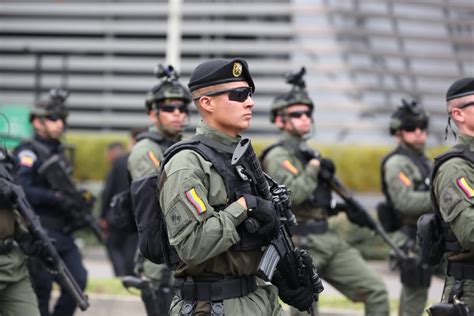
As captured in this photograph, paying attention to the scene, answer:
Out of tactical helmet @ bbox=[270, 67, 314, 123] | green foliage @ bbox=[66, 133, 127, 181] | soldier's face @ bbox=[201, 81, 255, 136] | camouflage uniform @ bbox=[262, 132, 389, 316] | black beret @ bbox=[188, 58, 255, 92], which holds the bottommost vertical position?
green foliage @ bbox=[66, 133, 127, 181]

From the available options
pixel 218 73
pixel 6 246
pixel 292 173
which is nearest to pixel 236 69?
pixel 218 73

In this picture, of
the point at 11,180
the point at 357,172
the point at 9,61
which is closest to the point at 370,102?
the point at 357,172

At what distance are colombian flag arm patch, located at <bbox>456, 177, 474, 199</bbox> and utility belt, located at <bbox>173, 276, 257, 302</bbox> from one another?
53.7 inches

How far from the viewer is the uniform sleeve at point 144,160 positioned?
6.71m

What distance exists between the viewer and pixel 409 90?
891 inches

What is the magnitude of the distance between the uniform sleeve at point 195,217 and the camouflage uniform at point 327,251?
9.23ft

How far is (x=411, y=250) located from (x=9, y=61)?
63.7ft

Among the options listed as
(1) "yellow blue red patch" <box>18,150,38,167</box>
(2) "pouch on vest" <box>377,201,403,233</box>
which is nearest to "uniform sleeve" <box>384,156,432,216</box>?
(2) "pouch on vest" <box>377,201,403,233</box>

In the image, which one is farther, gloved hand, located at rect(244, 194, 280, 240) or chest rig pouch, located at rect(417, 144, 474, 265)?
chest rig pouch, located at rect(417, 144, 474, 265)

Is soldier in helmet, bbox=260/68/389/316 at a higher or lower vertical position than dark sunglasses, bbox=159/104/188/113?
lower

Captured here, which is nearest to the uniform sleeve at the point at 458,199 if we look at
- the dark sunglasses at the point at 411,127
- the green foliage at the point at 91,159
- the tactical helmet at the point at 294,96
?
the tactical helmet at the point at 294,96

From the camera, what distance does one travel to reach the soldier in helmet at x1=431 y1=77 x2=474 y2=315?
511 cm

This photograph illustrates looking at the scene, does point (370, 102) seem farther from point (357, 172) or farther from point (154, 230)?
point (154, 230)

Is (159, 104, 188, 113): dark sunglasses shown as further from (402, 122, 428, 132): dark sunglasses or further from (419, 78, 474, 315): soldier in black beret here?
(419, 78, 474, 315): soldier in black beret
